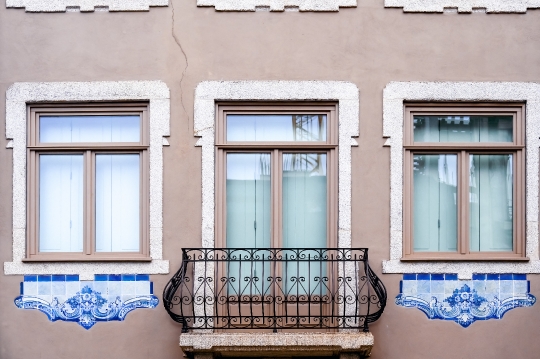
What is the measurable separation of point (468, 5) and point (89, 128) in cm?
447

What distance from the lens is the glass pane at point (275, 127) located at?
600cm

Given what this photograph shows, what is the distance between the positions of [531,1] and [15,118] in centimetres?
586

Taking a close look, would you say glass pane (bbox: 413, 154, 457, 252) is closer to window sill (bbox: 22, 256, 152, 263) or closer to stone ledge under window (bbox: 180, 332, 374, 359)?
stone ledge under window (bbox: 180, 332, 374, 359)

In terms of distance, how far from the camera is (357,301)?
5680 millimetres

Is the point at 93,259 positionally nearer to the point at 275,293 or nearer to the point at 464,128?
the point at 275,293

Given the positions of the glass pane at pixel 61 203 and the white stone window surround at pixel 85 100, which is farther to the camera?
the glass pane at pixel 61 203

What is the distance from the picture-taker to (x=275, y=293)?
5.92 metres

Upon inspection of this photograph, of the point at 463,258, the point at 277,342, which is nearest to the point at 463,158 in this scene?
the point at 463,258

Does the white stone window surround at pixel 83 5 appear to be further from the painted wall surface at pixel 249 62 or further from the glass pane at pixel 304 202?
the glass pane at pixel 304 202

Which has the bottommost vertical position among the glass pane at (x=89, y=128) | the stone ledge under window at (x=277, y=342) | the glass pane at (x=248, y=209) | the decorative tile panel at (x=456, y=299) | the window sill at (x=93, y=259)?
the stone ledge under window at (x=277, y=342)

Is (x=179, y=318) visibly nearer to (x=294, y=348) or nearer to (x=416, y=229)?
(x=294, y=348)

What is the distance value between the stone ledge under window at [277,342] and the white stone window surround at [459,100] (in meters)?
0.94

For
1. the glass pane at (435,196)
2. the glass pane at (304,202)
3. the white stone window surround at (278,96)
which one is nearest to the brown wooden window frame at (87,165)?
the white stone window surround at (278,96)

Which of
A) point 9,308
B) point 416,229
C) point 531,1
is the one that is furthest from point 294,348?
point 531,1
